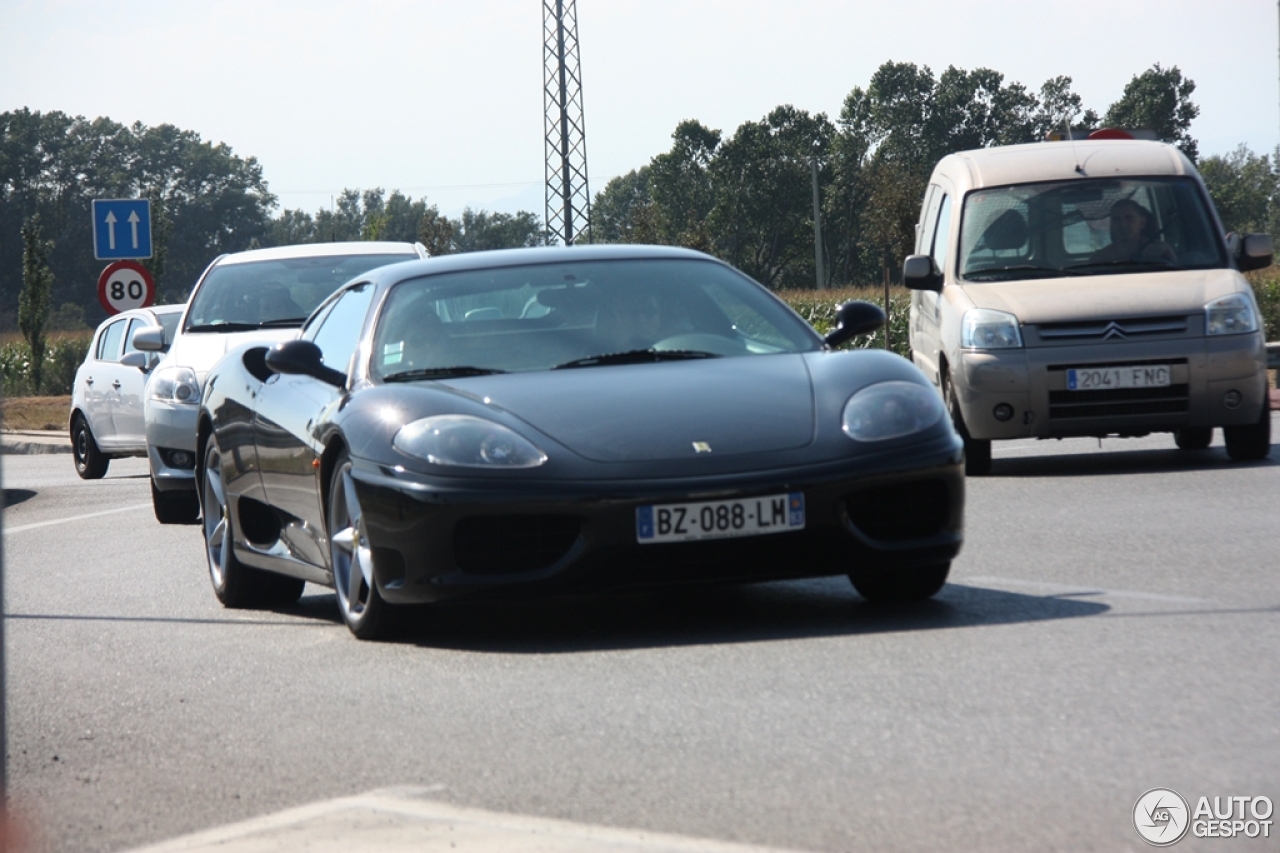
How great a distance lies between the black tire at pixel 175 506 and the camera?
1311 cm

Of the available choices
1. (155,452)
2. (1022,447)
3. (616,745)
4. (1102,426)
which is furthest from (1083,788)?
(1022,447)

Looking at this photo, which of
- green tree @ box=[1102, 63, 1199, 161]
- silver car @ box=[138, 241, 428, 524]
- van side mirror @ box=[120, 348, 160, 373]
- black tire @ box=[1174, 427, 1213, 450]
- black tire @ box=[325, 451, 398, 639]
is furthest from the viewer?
green tree @ box=[1102, 63, 1199, 161]

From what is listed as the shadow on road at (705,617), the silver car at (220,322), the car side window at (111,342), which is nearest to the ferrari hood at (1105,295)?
the silver car at (220,322)

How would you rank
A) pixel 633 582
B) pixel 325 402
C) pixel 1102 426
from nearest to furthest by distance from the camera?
pixel 633 582, pixel 325 402, pixel 1102 426

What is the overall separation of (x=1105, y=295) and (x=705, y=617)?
5937 millimetres

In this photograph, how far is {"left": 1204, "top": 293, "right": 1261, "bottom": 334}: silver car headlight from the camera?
12.0m

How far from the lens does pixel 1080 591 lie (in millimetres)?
7215

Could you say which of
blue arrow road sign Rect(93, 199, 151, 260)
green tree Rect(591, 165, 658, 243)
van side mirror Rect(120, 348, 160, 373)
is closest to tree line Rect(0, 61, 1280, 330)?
green tree Rect(591, 165, 658, 243)

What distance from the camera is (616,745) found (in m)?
4.85

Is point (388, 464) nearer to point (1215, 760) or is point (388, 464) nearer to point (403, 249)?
point (1215, 760)

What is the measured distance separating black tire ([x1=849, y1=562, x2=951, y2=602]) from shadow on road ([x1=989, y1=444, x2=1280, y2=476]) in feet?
17.8

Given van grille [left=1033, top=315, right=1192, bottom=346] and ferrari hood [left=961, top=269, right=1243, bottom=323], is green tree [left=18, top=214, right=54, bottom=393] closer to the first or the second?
ferrari hood [left=961, top=269, right=1243, bottom=323]

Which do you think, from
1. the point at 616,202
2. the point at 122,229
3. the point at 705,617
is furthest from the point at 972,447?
the point at 616,202

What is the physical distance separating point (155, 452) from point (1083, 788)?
997 cm
